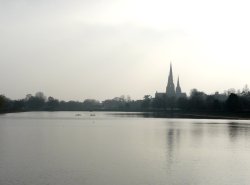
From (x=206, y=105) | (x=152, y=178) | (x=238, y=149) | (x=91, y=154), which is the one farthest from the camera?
(x=206, y=105)

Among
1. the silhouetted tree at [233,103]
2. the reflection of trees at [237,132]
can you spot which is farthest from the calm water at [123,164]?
the silhouetted tree at [233,103]

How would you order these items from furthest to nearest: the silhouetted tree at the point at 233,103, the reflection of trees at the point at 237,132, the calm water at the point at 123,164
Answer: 1. the silhouetted tree at the point at 233,103
2. the reflection of trees at the point at 237,132
3. the calm water at the point at 123,164

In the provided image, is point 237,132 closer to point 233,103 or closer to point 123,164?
point 123,164

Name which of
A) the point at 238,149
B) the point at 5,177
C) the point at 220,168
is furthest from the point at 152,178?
the point at 238,149

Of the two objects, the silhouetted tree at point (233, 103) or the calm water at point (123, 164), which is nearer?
the calm water at point (123, 164)

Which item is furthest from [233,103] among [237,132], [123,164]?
[123,164]

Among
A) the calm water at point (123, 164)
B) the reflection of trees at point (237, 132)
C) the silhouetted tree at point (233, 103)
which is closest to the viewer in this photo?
the calm water at point (123, 164)

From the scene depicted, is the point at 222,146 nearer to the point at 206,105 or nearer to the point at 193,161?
the point at 193,161

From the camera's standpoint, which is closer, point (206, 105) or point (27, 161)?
point (27, 161)

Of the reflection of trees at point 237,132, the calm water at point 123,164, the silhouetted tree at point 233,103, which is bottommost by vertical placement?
the calm water at point 123,164

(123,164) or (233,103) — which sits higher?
(233,103)

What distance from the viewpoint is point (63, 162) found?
2533 centimetres

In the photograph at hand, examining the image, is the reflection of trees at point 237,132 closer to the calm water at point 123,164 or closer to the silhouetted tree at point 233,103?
the calm water at point 123,164

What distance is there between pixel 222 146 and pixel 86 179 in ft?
63.2
